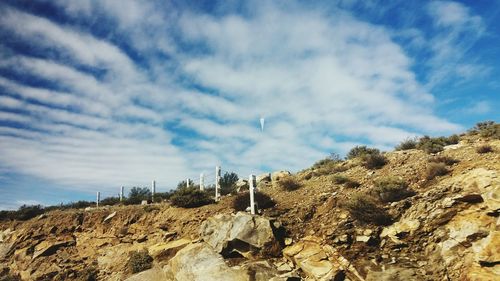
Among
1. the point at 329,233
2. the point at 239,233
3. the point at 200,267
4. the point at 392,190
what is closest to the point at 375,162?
the point at 392,190

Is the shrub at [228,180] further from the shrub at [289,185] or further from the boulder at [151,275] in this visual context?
the boulder at [151,275]

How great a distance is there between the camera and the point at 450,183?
14.7 metres

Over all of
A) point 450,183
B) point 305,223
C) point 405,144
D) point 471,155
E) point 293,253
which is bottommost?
point 293,253

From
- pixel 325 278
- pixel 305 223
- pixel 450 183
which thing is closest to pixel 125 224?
pixel 305 223

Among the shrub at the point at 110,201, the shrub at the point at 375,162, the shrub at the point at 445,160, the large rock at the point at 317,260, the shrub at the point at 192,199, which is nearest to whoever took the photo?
the large rock at the point at 317,260

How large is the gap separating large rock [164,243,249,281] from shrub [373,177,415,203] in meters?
7.19

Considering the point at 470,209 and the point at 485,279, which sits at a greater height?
the point at 470,209

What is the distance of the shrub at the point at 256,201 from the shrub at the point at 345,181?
3.74m

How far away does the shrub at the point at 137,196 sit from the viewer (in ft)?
101

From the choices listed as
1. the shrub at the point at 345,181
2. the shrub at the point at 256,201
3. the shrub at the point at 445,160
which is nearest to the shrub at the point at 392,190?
the shrub at the point at 345,181

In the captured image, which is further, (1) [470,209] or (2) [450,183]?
(2) [450,183]

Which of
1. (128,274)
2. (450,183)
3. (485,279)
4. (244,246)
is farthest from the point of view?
(128,274)

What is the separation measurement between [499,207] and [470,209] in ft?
3.12

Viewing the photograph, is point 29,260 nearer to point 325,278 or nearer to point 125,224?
point 125,224
